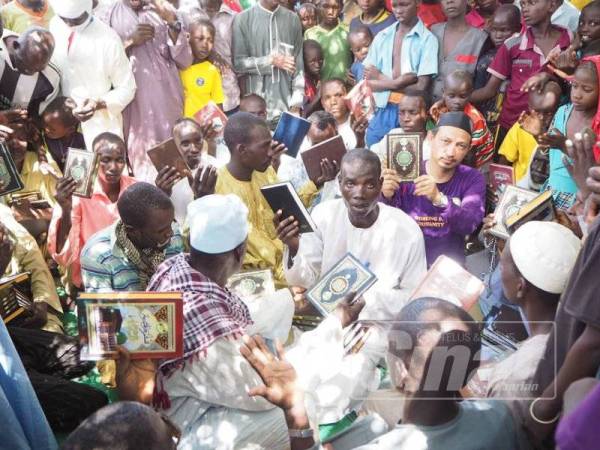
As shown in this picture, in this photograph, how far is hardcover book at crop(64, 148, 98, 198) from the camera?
15.7 feet

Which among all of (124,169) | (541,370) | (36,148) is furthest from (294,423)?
(36,148)

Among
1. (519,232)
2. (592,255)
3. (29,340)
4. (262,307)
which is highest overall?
(592,255)

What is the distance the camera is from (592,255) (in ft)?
7.60

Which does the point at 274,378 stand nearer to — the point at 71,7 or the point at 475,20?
the point at 71,7

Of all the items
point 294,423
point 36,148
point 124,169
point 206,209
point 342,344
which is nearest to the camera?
point 294,423

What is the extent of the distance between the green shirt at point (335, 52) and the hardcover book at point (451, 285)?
429 cm

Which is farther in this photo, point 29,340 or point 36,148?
point 36,148

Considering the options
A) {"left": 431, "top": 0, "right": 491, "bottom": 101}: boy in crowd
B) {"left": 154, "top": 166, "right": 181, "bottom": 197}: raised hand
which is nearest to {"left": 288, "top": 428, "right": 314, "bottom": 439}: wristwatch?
{"left": 154, "top": 166, "right": 181, "bottom": 197}: raised hand

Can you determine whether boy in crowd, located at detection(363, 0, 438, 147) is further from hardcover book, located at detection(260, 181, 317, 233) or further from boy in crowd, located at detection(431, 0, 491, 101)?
hardcover book, located at detection(260, 181, 317, 233)

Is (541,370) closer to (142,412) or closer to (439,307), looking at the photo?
(439,307)

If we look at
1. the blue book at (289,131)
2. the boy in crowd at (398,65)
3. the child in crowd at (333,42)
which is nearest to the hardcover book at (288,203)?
the blue book at (289,131)

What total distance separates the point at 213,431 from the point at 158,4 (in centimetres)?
473

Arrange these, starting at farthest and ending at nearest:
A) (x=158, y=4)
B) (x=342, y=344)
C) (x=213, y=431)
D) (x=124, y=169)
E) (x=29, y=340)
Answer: (x=158, y=4)
(x=124, y=169)
(x=29, y=340)
(x=342, y=344)
(x=213, y=431)

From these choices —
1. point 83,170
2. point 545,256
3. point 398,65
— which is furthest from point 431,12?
point 545,256
